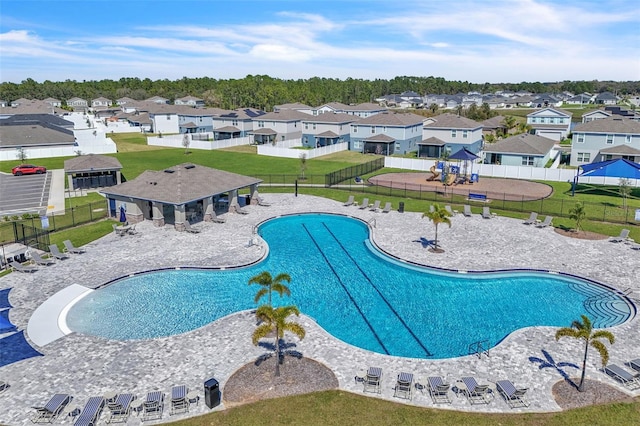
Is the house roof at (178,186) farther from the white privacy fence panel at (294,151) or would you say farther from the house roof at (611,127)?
the house roof at (611,127)

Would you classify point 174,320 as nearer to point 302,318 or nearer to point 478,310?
point 302,318

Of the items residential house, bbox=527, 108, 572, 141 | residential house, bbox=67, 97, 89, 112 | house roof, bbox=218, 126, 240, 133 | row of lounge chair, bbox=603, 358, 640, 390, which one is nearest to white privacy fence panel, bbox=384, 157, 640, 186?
residential house, bbox=527, 108, 572, 141

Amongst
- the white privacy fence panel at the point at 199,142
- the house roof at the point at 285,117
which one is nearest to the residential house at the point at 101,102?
the white privacy fence panel at the point at 199,142

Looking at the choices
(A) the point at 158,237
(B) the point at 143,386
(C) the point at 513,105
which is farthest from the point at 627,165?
(C) the point at 513,105

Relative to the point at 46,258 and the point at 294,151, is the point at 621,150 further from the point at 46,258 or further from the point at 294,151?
the point at 46,258

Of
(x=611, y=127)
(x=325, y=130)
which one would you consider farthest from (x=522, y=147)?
(x=325, y=130)

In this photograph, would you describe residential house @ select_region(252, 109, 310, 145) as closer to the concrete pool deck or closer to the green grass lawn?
the concrete pool deck
